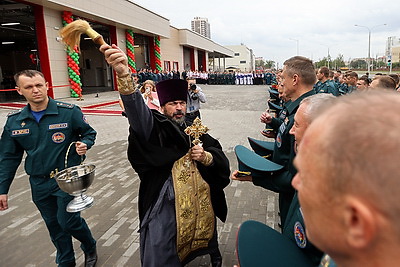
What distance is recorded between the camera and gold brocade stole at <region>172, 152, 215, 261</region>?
7.92ft

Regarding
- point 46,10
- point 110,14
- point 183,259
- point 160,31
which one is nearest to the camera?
point 183,259

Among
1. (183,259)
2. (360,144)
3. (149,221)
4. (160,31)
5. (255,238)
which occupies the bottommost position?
(183,259)

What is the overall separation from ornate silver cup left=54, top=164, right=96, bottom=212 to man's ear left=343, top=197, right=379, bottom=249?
7.45ft

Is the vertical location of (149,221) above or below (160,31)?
below

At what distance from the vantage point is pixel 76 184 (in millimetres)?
2438

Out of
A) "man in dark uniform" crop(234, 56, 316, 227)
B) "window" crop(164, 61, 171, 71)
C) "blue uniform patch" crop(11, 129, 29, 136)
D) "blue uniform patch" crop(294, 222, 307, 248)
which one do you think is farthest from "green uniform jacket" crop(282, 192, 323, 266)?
"window" crop(164, 61, 171, 71)

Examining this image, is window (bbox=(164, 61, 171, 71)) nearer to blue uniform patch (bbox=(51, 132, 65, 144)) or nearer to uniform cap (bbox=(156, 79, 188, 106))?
blue uniform patch (bbox=(51, 132, 65, 144))

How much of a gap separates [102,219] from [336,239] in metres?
4.01

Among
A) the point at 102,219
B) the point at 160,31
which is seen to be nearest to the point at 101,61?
the point at 160,31

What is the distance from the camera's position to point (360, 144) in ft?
1.82

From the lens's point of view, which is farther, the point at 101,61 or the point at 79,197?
the point at 101,61

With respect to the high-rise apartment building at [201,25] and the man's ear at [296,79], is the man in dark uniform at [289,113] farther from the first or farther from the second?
the high-rise apartment building at [201,25]

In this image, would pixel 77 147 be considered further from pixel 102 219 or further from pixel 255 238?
pixel 255 238

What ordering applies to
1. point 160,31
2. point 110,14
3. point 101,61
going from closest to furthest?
point 110,14, point 160,31, point 101,61
